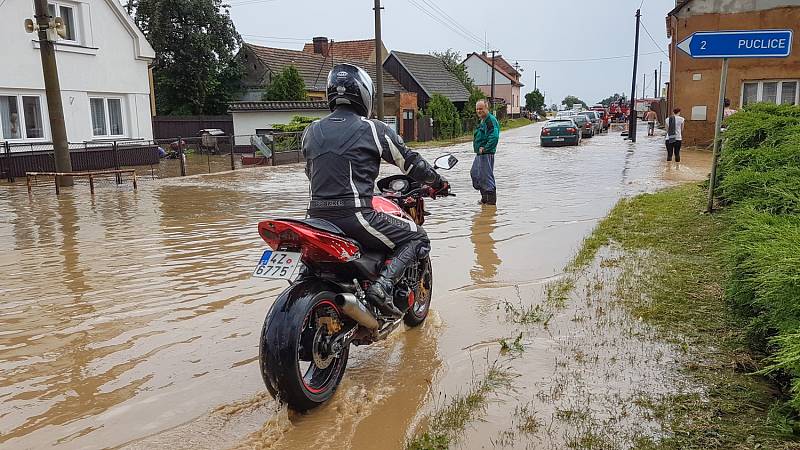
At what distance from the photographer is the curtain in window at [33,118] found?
19.0 meters

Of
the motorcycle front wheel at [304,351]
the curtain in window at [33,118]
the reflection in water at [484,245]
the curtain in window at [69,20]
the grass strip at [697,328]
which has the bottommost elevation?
the reflection in water at [484,245]

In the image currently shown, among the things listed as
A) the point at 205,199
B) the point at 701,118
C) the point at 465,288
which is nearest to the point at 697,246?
the point at 465,288

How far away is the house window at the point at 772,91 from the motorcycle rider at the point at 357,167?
75.5 feet

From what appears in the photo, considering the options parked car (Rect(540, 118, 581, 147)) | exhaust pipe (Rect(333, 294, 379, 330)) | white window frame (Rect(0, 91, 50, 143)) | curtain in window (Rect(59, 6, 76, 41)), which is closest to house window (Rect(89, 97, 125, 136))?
white window frame (Rect(0, 91, 50, 143))

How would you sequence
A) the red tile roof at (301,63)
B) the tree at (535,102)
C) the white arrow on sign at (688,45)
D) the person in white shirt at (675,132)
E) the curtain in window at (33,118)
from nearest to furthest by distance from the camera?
the white arrow on sign at (688,45) < the curtain in window at (33,118) < the person in white shirt at (675,132) < the red tile roof at (301,63) < the tree at (535,102)

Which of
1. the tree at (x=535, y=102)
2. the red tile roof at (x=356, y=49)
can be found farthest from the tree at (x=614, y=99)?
the red tile roof at (x=356, y=49)

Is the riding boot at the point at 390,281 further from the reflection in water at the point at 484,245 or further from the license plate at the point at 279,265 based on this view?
the reflection in water at the point at 484,245

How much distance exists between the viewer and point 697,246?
7.52 m

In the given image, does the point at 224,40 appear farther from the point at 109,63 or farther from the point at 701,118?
the point at 701,118

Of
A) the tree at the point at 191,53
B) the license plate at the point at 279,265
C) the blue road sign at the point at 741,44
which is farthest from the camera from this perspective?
the tree at the point at 191,53

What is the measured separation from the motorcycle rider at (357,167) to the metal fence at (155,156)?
16193 millimetres

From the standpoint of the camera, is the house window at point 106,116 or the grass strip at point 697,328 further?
the house window at point 106,116

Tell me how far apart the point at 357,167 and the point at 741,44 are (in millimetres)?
6629

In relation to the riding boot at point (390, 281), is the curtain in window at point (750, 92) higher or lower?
higher
